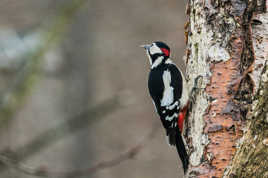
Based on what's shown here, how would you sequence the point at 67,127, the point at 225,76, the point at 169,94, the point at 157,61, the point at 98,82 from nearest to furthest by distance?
the point at 225,76 → the point at 169,94 → the point at 67,127 → the point at 157,61 → the point at 98,82

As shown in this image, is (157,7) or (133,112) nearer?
(157,7)

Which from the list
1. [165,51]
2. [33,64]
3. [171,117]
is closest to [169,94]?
[171,117]

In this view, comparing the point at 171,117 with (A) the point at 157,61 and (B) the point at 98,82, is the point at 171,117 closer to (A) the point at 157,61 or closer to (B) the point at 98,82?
(A) the point at 157,61

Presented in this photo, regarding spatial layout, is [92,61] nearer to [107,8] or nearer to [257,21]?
[107,8]

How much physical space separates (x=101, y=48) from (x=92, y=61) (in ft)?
0.93

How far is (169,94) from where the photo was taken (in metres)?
4.09

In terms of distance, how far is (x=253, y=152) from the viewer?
1943mm

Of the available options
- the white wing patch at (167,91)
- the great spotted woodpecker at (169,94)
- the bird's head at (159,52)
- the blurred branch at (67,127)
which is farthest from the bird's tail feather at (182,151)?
the bird's head at (159,52)

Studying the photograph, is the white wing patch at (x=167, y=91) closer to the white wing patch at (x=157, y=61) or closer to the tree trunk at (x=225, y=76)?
the white wing patch at (x=157, y=61)

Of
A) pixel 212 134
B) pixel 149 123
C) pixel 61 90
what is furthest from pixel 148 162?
pixel 212 134

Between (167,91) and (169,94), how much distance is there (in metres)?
0.04

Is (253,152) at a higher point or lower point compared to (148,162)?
higher

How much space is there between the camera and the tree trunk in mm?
3053

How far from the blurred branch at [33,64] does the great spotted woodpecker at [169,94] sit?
0.83m
